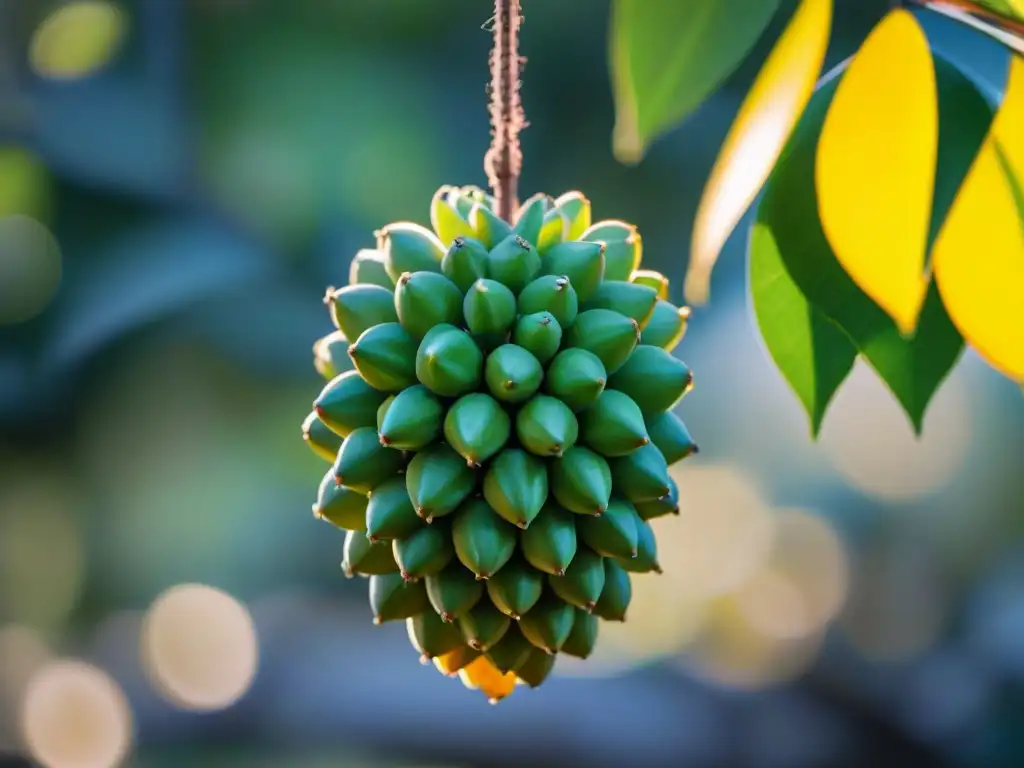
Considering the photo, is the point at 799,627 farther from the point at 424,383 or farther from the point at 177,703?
the point at 424,383

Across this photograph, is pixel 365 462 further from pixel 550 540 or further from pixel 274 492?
pixel 274 492

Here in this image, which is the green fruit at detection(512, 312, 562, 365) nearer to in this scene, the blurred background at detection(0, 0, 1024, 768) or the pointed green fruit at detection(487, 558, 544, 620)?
the pointed green fruit at detection(487, 558, 544, 620)

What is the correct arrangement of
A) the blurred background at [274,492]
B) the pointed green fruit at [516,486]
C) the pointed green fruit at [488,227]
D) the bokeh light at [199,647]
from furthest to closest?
the blurred background at [274,492]
the bokeh light at [199,647]
the pointed green fruit at [488,227]
the pointed green fruit at [516,486]

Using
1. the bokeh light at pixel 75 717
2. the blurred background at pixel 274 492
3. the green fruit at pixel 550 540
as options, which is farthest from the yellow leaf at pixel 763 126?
the bokeh light at pixel 75 717

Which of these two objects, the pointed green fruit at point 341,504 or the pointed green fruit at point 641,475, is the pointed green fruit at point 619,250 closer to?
the pointed green fruit at point 641,475

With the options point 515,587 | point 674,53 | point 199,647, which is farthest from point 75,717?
point 674,53
